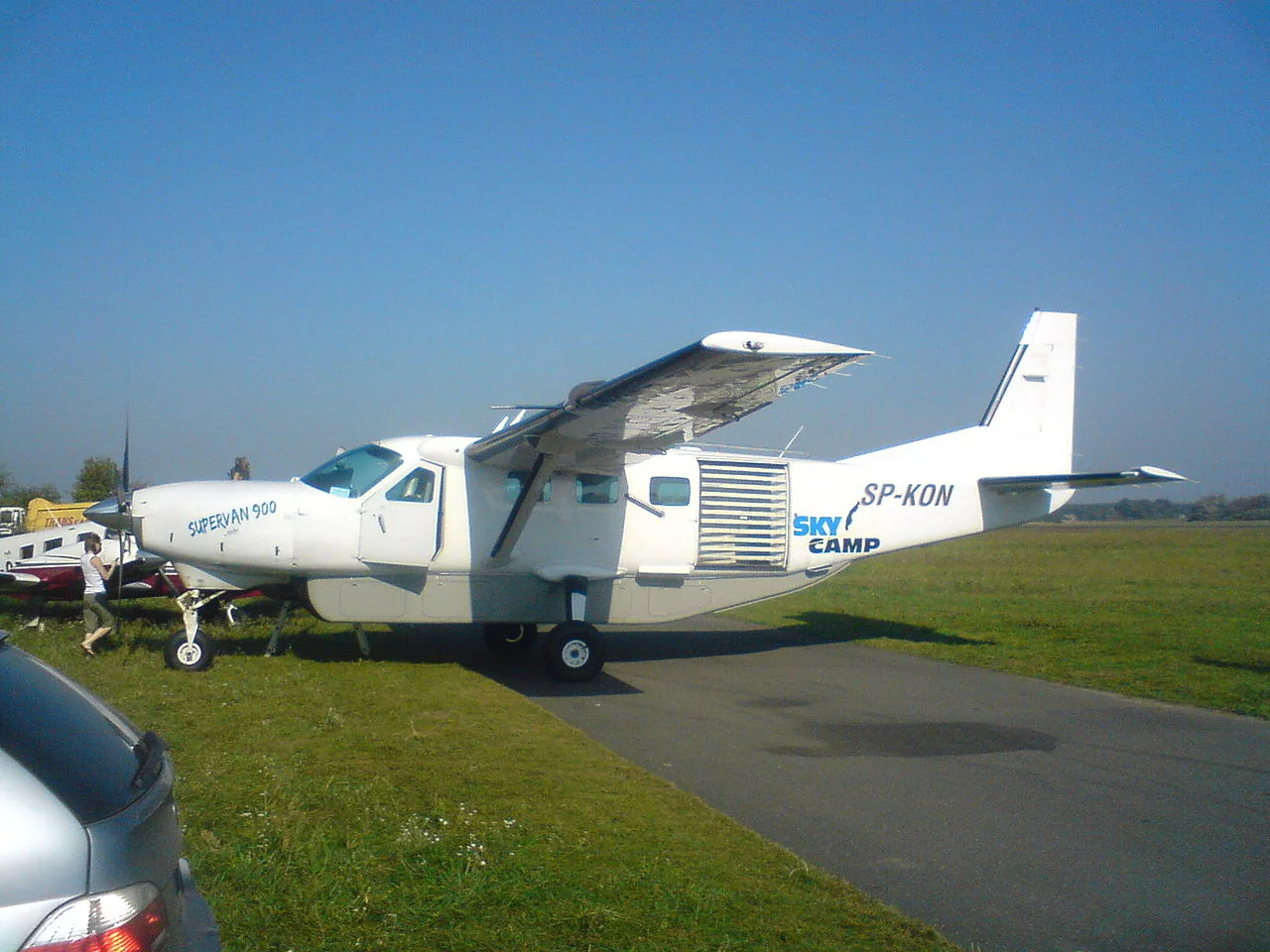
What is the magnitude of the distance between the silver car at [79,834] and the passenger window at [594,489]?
919 centimetres

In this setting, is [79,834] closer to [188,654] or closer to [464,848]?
[464,848]

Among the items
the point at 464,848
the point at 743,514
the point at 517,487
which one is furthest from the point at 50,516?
the point at 464,848

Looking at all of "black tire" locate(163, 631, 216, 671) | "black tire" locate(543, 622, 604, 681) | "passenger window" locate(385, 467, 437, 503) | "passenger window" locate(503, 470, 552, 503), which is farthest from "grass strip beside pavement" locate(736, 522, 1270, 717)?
"black tire" locate(163, 631, 216, 671)

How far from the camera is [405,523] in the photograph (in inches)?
454

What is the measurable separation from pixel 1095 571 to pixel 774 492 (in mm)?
20958

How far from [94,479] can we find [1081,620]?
2021 inches

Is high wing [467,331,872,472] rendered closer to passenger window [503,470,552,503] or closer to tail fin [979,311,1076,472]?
passenger window [503,470,552,503]

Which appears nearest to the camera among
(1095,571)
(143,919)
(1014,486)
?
(143,919)

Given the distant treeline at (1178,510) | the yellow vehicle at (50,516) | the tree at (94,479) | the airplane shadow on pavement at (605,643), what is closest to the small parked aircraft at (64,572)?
the airplane shadow on pavement at (605,643)

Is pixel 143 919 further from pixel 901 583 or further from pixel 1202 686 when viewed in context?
pixel 901 583

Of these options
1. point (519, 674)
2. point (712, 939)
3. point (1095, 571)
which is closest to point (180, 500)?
point (519, 674)

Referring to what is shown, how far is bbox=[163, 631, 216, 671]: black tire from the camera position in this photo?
1050 centimetres

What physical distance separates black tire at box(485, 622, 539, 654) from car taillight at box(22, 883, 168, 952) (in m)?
10.9

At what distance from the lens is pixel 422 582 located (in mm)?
11734
